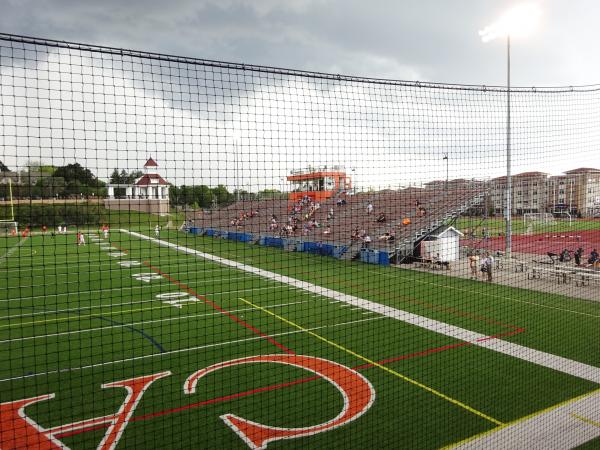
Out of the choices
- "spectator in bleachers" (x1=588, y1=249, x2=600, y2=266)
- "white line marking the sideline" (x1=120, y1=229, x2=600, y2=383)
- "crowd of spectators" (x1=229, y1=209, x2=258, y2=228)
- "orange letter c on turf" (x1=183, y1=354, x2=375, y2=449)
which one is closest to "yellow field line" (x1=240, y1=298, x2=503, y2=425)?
"orange letter c on turf" (x1=183, y1=354, x2=375, y2=449)

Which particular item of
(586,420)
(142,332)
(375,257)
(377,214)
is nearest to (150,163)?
(142,332)

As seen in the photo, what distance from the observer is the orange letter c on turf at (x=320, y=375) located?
177 inches

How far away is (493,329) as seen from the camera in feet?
25.9

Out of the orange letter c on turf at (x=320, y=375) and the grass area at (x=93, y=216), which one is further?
the grass area at (x=93, y=216)

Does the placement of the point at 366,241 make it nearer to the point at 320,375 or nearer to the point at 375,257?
the point at 375,257

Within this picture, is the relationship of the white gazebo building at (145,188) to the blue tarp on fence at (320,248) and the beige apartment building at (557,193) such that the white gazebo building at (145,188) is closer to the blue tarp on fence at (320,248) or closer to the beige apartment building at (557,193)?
the beige apartment building at (557,193)

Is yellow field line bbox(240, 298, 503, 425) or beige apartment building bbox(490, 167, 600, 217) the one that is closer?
yellow field line bbox(240, 298, 503, 425)

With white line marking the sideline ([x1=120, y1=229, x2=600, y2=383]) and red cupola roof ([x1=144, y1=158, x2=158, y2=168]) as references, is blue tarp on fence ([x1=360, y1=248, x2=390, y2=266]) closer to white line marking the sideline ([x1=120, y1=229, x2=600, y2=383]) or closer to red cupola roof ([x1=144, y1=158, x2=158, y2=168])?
white line marking the sideline ([x1=120, y1=229, x2=600, y2=383])

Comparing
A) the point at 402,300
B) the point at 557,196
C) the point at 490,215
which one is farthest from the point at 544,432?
the point at 490,215

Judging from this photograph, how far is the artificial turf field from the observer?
15.4 ft

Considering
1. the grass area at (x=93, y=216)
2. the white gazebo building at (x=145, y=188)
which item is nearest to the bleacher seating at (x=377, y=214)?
the grass area at (x=93, y=216)

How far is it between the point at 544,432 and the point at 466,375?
1460mm

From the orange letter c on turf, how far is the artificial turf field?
0.09 meters

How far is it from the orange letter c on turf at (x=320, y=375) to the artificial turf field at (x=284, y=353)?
9 centimetres
